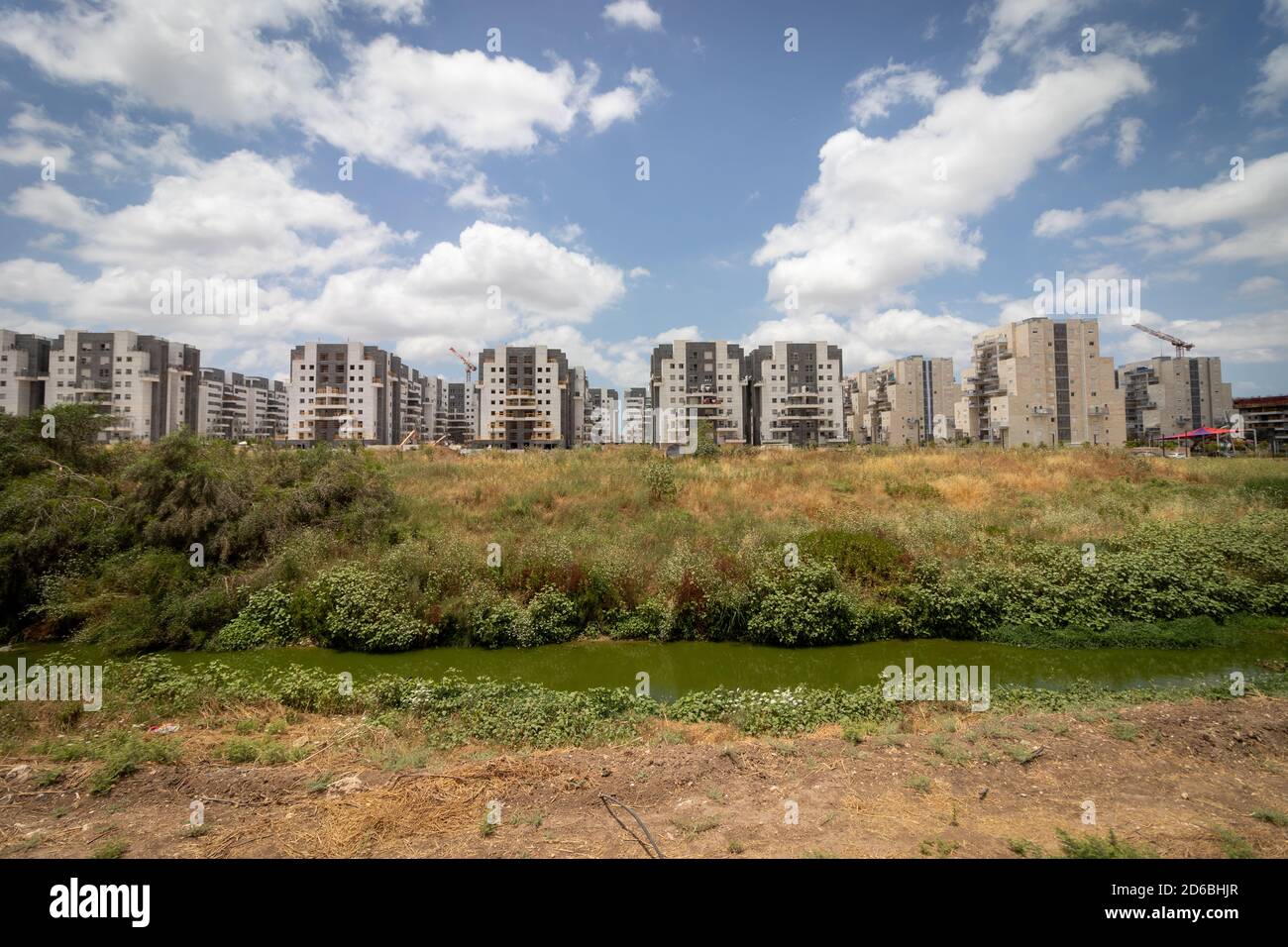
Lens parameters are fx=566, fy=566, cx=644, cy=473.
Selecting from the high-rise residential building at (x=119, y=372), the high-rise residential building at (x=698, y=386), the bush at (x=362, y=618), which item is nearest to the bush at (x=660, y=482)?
the bush at (x=362, y=618)

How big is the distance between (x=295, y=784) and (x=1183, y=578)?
18.2 meters

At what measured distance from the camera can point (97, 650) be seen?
12.6 m

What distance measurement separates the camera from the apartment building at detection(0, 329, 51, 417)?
76312 millimetres

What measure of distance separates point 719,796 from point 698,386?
97.0 m

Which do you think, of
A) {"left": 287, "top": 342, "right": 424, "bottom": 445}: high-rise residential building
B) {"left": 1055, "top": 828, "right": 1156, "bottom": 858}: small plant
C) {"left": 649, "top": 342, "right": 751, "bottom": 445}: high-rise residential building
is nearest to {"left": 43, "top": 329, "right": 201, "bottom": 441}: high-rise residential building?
{"left": 287, "top": 342, "right": 424, "bottom": 445}: high-rise residential building

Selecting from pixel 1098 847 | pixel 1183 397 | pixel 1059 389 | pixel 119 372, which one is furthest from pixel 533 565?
pixel 1183 397

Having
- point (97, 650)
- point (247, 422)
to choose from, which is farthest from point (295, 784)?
point (247, 422)

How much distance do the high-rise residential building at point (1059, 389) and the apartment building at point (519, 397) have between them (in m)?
65.7

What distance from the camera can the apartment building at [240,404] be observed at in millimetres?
109938

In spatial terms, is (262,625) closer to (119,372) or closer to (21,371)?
(119,372)

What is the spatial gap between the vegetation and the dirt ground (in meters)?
5.89

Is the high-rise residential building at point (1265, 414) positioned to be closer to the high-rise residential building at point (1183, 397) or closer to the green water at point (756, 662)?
the high-rise residential building at point (1183, 397)

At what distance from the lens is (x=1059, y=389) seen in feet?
239
